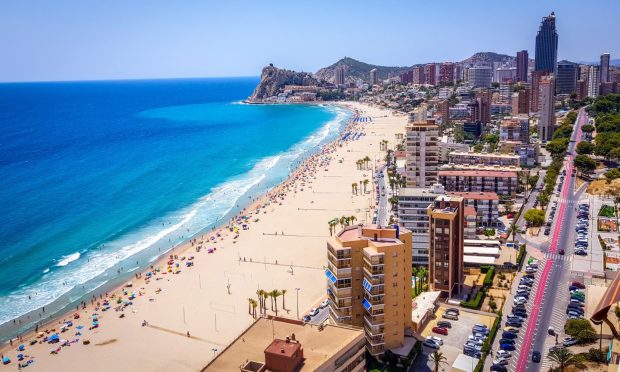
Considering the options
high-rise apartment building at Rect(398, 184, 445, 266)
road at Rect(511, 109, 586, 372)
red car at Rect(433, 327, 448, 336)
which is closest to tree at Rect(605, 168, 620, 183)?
road at Rect(511, 109, 586, 372)

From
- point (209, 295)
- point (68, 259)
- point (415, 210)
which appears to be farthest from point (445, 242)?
point (68, 259)

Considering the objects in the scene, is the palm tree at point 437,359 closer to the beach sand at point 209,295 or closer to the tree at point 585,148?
the beach sand at point 209,295

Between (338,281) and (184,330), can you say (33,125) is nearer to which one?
(184,330)

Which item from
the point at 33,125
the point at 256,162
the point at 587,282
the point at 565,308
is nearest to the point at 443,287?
the point at 565,308

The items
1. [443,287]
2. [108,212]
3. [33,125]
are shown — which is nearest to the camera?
[443,287]

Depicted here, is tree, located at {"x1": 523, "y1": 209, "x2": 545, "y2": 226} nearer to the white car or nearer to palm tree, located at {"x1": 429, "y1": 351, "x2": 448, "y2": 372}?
the white car
